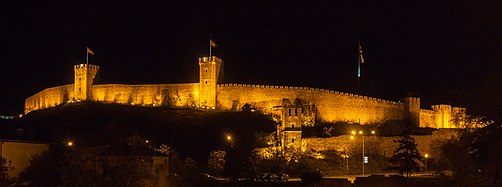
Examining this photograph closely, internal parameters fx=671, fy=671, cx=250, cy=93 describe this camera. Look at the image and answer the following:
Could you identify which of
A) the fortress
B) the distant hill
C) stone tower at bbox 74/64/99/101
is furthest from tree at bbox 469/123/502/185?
stone tower at bbox 74/64/99/101

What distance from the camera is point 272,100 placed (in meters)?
77.9

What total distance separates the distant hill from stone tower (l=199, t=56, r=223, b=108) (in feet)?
8.28

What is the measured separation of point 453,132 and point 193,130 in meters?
26.9

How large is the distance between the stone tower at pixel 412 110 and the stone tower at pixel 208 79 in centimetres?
2278

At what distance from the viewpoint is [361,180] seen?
43562mm

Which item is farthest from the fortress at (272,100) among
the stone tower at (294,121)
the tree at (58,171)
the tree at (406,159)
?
the tree at (58,171)

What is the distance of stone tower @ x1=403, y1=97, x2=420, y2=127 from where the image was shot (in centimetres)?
Answer: 7650

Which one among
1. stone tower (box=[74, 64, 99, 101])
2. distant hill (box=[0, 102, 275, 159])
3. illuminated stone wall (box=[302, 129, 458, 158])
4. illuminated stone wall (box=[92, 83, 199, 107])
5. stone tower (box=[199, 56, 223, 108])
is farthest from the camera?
stone tower (box=[74, 64, 99, 101])

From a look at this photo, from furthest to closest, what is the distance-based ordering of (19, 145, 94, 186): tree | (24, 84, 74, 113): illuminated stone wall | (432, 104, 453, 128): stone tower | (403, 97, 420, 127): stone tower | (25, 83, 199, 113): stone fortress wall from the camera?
(24, 84, 74, 113): illuminated stone wall → (25, 83, 199, 113): stone fortress wall → (432, 104, 453, 128): stone tower → (403, 97, 420, 127): stone tower → (19, 145, 94, 186): tree

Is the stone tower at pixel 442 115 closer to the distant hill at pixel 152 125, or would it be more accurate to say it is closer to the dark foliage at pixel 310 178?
the distant hill at pixel 152 125

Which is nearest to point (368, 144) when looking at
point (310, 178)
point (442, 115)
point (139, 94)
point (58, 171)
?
point (310, 178)

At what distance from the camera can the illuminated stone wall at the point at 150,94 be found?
8421 cm

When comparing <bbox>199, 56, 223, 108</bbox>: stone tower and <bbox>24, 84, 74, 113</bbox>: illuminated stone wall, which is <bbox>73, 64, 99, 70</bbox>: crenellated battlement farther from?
<bbox>199, 56, 223, 108</bbox>: stone tower

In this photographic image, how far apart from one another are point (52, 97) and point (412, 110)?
5009 centimetres
